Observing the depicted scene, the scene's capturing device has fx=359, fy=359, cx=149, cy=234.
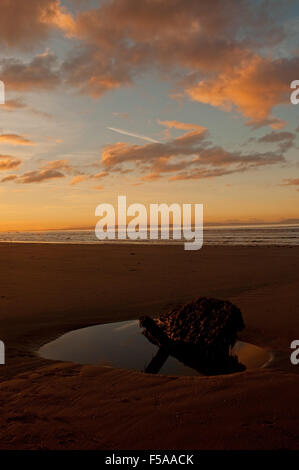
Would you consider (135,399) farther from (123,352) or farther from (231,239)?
(231,239)

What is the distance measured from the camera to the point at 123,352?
21.9 ft

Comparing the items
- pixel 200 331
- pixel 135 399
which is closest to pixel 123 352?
pixel 200 331

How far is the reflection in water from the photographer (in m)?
6.01

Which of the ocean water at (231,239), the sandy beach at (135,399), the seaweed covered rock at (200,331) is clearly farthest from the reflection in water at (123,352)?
the ocean water at (231,239)

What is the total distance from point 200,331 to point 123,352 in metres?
1.50

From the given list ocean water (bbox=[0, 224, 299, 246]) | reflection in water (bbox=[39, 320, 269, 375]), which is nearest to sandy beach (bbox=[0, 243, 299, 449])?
reflection in water (bbox=[39, 320, 269, 375])

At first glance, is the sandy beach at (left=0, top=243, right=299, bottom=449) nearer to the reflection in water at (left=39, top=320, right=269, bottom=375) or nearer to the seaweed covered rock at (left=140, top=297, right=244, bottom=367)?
the reflection in water at (left=39, top=320, right=269, bottom=375)

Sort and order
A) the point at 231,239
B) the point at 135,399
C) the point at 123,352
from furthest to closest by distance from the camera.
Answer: the point at 231,239 < the point at 123,352 < the point at 135,399

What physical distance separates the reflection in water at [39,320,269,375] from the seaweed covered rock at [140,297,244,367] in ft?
0.75

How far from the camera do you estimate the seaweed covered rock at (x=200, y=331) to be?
6.48 metres

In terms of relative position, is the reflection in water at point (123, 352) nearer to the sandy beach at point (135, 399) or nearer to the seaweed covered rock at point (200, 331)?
the seaweed covered rock at point (200, 331)

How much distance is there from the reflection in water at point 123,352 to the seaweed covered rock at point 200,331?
230mm
